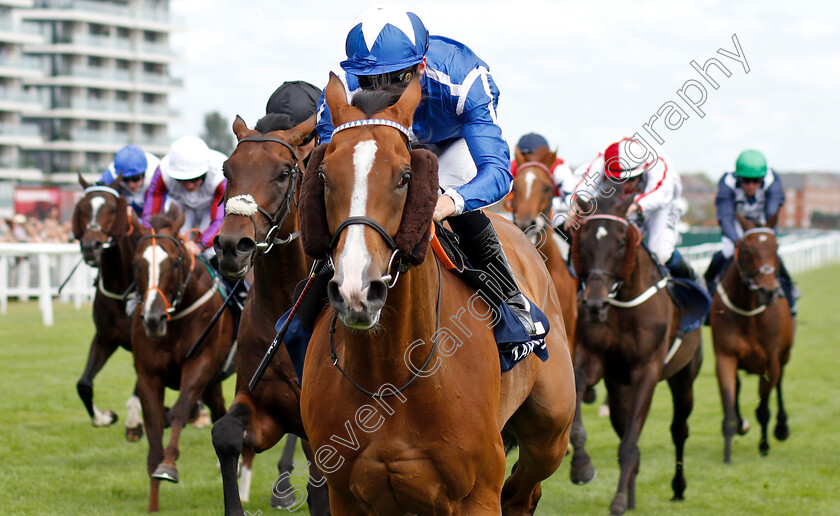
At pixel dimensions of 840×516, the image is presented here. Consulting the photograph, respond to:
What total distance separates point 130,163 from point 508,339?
16.6 feet

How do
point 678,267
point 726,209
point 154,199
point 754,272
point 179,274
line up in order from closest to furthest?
point 179,274 < point 154,199 < point 678,267 < point 754,272 < point 726,209

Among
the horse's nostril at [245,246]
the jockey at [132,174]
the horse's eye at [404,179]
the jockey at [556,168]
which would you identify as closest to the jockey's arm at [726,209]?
the jockey at [556,168]

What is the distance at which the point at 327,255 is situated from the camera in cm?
265

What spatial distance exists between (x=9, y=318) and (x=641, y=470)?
1191 centimetres

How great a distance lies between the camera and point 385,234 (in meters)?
2.51

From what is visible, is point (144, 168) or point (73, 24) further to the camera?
point (73, 24)

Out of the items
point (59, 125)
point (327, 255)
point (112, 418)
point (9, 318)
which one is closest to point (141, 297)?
point (112, 418)

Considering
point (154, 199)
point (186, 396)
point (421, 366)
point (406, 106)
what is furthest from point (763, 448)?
point (406, 106)

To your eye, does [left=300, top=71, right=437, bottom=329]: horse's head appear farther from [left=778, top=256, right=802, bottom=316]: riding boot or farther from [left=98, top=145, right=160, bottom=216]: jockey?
[left=778, top=256, right=802, bottom=316]: riding boot

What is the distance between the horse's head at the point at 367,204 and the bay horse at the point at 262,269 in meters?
1.42

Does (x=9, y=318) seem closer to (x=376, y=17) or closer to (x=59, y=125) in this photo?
(x=376, y=17)

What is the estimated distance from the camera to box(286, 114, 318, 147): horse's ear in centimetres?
449

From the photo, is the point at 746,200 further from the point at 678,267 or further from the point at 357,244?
the point at 357,244

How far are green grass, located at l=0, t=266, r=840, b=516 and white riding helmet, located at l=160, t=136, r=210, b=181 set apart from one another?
2.09 m
